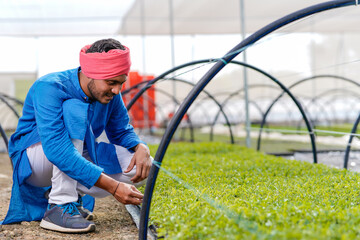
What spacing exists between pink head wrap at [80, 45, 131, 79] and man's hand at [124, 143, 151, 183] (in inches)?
20.0

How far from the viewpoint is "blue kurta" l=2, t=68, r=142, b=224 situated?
6.57ft

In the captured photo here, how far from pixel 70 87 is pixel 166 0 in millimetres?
6261

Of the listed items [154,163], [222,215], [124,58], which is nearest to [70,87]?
[124,58]

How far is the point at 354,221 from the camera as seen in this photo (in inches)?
60.8

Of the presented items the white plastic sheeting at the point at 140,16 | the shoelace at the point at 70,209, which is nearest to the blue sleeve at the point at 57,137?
the shoelace at the point at 70,209

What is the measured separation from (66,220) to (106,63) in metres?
0.85

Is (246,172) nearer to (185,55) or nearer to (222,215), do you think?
(222,215)

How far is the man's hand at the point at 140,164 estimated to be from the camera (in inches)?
89.8

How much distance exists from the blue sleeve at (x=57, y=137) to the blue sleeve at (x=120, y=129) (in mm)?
417

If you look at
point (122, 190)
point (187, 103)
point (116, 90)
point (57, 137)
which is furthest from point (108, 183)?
point (187, 103)

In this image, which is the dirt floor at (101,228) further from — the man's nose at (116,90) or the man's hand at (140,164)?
the man's nose at (116,90)

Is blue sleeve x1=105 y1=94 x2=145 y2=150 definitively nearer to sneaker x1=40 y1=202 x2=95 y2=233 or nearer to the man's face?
the man's face

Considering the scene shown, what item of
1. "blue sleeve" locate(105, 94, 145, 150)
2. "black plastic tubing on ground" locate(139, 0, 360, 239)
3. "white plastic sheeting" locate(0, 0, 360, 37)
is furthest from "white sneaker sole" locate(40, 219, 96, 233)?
"white plastic sheeting" locate(0, 0, 360, 37)

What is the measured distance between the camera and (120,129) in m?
2.55
